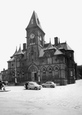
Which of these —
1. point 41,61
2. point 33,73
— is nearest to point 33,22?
point 41,61

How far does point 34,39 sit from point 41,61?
8.72 metres

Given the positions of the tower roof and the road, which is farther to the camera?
the tower roof

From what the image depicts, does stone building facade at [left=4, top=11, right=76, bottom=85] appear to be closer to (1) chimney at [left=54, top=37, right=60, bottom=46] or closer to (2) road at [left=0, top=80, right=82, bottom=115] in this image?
(1) chimney at [left=54, top=37, right=60, bottom=46]

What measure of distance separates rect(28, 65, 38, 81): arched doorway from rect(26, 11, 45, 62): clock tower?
2.72 m

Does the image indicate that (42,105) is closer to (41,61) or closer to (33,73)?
(41,61)

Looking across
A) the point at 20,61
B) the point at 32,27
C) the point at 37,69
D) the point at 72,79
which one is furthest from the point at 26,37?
the point at 72,79

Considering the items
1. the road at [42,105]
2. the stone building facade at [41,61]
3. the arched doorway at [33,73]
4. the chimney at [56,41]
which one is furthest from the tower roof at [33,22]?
the road at [42,105]

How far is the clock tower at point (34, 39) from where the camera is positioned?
1793 inches

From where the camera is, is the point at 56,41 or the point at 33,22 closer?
the point at 33,22

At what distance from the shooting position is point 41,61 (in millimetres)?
43469

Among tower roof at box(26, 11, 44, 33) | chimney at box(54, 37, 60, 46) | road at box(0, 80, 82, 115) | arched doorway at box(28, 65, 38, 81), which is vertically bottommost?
road at box(0, 80, 82, 115)

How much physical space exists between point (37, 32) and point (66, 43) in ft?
37.2

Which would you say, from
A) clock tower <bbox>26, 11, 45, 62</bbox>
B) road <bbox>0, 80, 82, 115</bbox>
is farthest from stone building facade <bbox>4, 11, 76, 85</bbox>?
road <bbox>0, 80, 82, 115</bbox>

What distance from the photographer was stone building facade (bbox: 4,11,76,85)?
1592 inches
